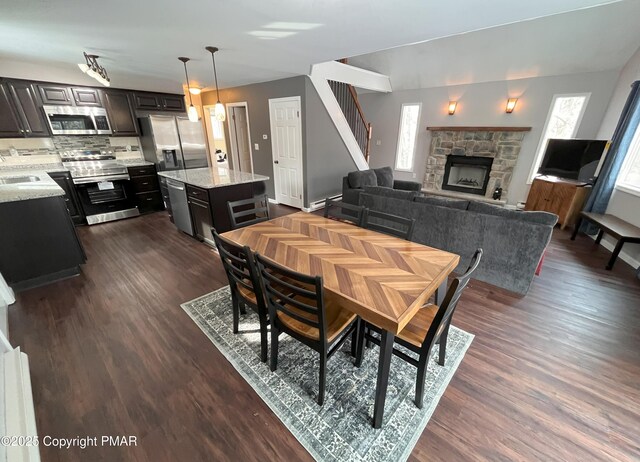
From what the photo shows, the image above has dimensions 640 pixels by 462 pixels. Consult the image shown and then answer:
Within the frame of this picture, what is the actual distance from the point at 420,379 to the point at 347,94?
5493 mm

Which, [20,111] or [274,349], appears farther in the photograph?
[20,111]

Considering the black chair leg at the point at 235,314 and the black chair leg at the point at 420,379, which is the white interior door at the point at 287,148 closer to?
the black chair leg at the point at 235,314

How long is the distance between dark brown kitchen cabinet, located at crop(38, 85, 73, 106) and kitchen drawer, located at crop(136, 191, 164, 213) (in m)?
1.71

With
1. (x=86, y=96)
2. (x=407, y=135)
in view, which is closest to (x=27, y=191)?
(x=86, y=96)

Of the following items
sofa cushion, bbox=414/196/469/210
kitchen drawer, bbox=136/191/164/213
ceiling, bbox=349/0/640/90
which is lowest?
kitchen drawer, bbox=136/191/164/213

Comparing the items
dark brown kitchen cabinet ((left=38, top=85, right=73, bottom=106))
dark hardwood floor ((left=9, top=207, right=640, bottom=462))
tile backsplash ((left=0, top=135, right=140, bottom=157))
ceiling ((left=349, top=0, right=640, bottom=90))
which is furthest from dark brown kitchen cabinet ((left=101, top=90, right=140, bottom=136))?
ceiling ((left=349, top=0, right=640, bottom=90))

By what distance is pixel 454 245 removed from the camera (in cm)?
279

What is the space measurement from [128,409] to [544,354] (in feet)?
9.51

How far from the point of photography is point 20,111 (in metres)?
3.67

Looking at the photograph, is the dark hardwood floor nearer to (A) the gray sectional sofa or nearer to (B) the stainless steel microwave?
(A) the gray sectional sofa

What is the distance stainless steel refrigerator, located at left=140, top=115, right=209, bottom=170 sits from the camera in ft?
15.0

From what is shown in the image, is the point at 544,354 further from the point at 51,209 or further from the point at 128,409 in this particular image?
the point at 51,209

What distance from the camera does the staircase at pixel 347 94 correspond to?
4508 mm

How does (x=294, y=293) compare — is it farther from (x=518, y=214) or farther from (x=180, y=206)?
(x=180, y=206)
